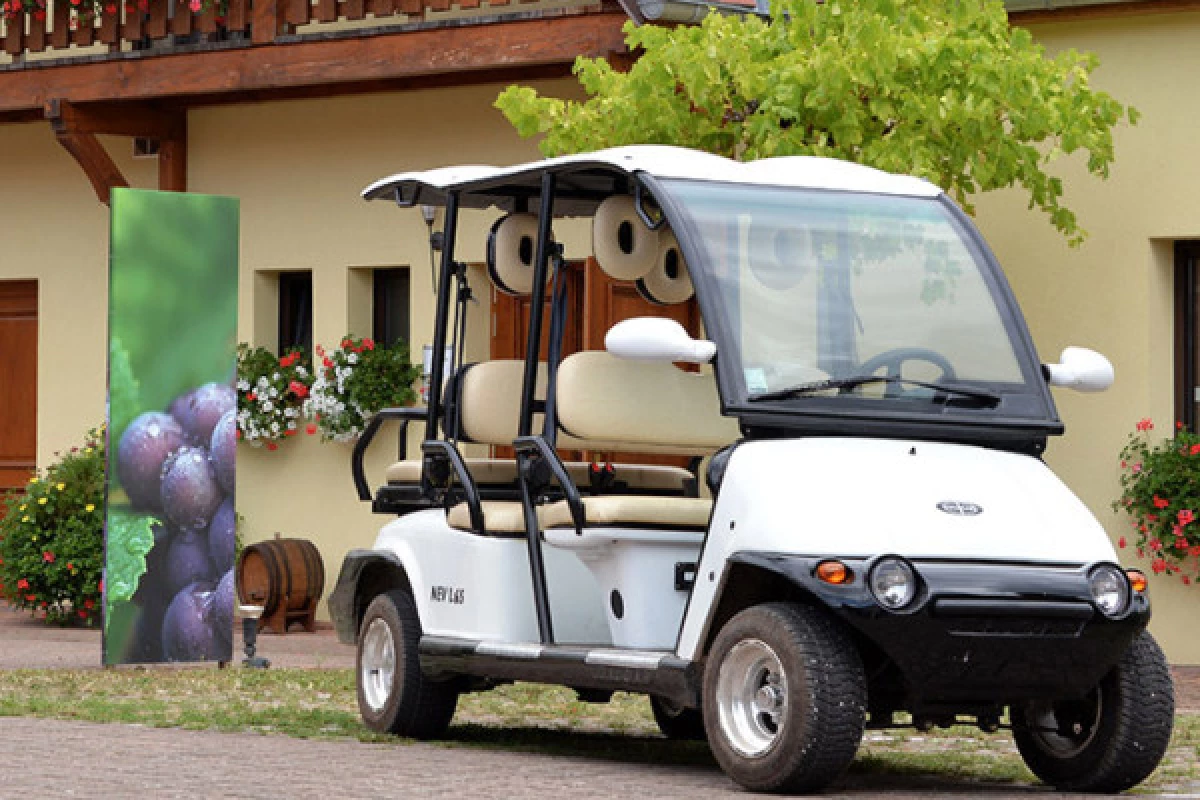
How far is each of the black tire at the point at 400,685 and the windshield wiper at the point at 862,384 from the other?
2140mm

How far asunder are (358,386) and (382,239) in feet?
3.74

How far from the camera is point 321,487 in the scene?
1869 centimetres

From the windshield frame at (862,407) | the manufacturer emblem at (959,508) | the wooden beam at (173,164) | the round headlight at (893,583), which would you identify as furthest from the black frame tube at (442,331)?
the wooden beam at (173,164)

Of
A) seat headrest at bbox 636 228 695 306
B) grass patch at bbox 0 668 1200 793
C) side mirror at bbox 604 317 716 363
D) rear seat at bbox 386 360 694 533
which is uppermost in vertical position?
seat headrest at bbox 636 228 695 306

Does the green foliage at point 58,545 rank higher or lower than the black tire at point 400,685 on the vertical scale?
higher

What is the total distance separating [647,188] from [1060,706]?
2.19 meters

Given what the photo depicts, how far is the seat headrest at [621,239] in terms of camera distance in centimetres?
934

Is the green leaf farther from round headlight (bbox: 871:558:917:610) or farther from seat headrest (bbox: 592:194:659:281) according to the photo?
round headlight (bbox: 871:558:917:610)

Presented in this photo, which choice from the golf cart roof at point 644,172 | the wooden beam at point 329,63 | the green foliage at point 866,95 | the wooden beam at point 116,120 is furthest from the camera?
the wooden beam at point 116,120

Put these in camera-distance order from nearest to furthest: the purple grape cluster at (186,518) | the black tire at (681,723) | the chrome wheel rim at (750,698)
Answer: the chrome wheel rim at (750,698) < the black tire at (681,723) < the purple grape cluster at (186,518)

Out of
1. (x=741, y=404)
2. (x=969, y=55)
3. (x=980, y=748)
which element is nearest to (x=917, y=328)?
(x=741, y=404)

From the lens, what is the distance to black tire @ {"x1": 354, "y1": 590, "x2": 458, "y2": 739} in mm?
10016

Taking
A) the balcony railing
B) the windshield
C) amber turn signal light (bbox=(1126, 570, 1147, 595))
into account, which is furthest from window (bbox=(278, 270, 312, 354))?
amber turn signal light (bbox=(1126, 570, 1147, 595))

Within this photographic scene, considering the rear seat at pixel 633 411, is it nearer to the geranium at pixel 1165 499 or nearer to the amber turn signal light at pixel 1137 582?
the amber turn signal light at pixel 1137 582
